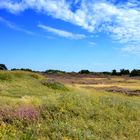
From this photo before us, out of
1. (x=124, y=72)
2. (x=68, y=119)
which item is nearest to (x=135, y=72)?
(x=124, y=72)

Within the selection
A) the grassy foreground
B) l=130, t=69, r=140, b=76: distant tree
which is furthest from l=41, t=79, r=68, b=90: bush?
l=130, t=69, r=140, b=76: distant tree

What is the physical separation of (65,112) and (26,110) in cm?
245

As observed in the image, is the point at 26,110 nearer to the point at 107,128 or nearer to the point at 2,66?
the point at 107,128

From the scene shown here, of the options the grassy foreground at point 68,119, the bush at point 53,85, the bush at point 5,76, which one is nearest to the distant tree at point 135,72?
the bush at point 53,85

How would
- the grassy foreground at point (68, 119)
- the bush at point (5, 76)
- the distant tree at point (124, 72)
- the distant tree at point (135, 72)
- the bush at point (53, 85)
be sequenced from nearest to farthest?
the grassy foreground at point (68, 119), the bush at point (53, 85), the bush at point (5, 76), the distant tree at point (135, 72), the distant tree at point (124, 72)

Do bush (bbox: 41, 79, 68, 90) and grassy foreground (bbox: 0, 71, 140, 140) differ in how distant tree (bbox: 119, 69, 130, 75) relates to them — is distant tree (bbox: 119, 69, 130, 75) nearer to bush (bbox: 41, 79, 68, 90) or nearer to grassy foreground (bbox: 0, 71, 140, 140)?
bush (bbox: 41, 79, 68, 90)

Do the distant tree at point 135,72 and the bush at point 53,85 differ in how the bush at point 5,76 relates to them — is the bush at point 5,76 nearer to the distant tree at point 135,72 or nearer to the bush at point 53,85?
the bush at point 53,85

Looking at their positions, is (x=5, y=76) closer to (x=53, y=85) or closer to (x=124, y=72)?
(x=53, y=85)

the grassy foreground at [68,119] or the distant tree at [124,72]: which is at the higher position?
the distant tree at [124,72]

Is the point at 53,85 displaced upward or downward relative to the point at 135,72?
downward

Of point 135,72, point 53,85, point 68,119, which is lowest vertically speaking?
point 68,119

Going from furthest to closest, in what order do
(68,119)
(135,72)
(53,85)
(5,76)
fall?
→ (135,72)
(5,76)
(53,85)
(68,119)

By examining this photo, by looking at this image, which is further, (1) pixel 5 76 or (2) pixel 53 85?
(1) pixel 5 76

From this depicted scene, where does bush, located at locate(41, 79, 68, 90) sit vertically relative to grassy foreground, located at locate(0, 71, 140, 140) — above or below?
above
